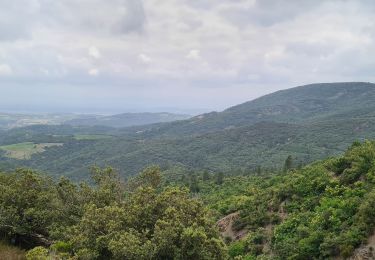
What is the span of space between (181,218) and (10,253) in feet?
30.2

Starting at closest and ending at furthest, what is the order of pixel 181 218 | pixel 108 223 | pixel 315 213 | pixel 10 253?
pixel 181 218 → pixel 108 223 → pixel 10 253 → pixel 315 213

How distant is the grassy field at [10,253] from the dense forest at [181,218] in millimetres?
436

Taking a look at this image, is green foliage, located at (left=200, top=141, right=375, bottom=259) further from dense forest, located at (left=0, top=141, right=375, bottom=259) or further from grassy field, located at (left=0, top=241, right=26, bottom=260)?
grassy field, located at (left=0, top=241, right=26, bottom=260)

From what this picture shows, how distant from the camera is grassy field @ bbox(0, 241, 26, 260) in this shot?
2011 cm

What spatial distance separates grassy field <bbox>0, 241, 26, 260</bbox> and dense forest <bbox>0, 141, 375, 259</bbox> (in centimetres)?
44

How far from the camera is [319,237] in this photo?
2541cm

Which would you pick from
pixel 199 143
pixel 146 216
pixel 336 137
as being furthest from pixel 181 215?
pixel 199 143

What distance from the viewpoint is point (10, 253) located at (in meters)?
20.9

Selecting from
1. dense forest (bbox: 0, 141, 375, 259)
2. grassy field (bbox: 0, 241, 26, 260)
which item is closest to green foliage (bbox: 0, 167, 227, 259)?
dense forest (bbox: 0, 141, 375, 259)

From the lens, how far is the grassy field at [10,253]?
20114mm

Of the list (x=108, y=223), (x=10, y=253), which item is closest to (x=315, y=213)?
(x=108, y=223)

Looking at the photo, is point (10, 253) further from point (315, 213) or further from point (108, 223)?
point (315, 213)

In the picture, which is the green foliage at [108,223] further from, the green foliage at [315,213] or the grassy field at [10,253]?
the green foliage at [315,213]

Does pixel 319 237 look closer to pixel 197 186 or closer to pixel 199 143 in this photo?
pixel 197 186
